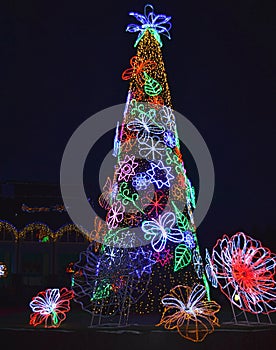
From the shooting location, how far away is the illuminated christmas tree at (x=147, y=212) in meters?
11.0

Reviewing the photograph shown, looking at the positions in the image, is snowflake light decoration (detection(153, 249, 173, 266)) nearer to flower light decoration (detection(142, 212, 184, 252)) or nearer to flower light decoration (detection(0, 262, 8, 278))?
flower light decoration (detection(142, 212, 184, 252))

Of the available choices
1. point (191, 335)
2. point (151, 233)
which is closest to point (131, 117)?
point (151, 233)

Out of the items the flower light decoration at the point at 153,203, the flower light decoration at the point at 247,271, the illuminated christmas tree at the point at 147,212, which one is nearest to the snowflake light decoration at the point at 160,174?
the illuminated christmas tree at the point at 147,212

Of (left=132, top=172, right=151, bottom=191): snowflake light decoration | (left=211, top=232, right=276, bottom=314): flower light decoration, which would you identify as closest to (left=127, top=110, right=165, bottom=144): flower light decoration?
(left=132, top=172, right=151, bottom=191): snowflake light decoration

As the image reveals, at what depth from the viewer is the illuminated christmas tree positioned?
11.0m

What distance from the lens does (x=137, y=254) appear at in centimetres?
1106

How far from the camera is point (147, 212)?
11578 millimetres

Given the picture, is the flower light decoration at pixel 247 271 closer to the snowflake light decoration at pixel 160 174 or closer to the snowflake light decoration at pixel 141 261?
the snowflake light decoration at pixel 141 261

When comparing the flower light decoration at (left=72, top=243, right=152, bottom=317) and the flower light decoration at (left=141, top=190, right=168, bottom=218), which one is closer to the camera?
the flower light decoration at (left=72, top=243, right=152, bottom=317)

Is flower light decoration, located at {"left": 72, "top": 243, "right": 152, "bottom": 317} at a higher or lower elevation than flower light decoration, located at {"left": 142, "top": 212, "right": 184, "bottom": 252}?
lower

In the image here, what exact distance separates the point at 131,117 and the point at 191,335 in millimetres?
5380

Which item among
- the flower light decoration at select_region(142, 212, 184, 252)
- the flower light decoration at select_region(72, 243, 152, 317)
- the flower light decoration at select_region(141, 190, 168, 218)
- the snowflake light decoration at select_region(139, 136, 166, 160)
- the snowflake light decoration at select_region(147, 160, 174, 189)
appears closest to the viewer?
the flower light decoration at select_region(72, 243, 152, 317)

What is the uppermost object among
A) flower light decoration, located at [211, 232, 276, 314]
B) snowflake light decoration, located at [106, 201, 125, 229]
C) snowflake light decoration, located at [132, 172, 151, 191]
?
snowflake light decoration, located at [132, 172, 151, 191]

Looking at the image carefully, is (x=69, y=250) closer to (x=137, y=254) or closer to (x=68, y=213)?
(x=68, y=213)
